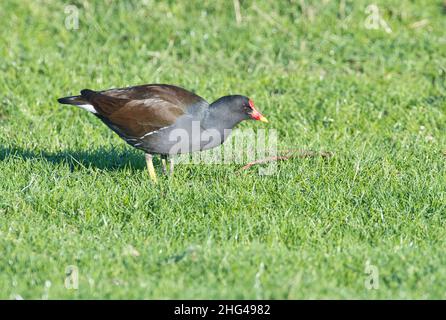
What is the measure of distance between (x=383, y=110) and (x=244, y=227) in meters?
3.24

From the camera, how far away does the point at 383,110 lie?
8.07 m

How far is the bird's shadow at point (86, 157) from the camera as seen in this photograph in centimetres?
658

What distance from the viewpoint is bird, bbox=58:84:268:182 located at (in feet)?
20.2

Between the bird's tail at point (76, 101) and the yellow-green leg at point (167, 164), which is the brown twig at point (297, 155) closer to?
the yellow-green leg at point (167, 164)

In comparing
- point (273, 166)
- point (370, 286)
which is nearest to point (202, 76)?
point (273, 166)

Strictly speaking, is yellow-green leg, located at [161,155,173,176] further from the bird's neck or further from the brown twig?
the brown twig

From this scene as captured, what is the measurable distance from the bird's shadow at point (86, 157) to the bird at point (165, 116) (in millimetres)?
415

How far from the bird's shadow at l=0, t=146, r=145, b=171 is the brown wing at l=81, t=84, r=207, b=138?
1.46ft

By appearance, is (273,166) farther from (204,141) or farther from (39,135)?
(39,135)

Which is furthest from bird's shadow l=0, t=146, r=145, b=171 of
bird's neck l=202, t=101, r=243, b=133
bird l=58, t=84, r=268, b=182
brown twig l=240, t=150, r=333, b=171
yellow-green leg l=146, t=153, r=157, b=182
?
brown twig l=240, t=150, r=333, b=171

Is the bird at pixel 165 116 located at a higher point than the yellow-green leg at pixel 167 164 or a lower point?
higher

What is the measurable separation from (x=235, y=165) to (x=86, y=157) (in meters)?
1.27

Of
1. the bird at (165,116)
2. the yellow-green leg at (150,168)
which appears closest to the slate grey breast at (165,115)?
the bird at (165,116)

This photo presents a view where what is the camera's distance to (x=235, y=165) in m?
6.64
